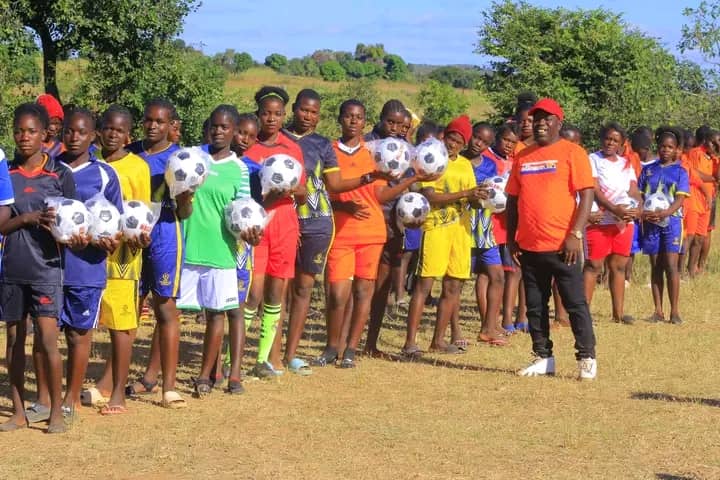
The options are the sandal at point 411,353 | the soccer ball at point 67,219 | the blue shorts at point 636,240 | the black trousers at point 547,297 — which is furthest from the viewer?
the blue shorts at point 636,240

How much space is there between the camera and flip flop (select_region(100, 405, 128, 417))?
27.2ft

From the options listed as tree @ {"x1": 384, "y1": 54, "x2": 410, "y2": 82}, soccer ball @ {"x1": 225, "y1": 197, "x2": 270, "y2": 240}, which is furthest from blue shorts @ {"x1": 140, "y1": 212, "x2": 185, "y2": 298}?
tree @ {"x1": 384, "y1": 54, "x2": 410, "y2": 82}

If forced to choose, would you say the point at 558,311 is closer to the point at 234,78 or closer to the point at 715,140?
the point at 715,140

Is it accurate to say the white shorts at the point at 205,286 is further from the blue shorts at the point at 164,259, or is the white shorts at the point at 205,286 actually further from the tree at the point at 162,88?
the tree at the point at 162,88

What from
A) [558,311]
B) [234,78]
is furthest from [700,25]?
[234,78]

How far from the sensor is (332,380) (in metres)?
9.82

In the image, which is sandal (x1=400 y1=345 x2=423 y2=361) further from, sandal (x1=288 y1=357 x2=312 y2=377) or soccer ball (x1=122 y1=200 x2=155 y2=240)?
soccer ball (x1=122 y1=200 x2=155 y2=240)

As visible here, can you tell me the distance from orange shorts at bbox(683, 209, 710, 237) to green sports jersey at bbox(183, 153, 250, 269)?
8543 millimetres

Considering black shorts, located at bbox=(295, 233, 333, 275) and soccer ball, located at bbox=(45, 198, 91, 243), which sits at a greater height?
soccer ball, located at bbox=(45, 198, 91, 243)

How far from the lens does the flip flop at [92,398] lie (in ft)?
28.3

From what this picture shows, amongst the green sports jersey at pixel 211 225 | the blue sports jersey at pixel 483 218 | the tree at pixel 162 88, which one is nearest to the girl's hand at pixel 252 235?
the green sports jersey at pixel 211 225

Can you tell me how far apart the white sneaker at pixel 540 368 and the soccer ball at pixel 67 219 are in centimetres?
424

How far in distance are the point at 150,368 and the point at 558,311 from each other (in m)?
5.69

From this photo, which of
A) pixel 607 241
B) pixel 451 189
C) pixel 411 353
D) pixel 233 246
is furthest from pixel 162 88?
pixel 233 246
